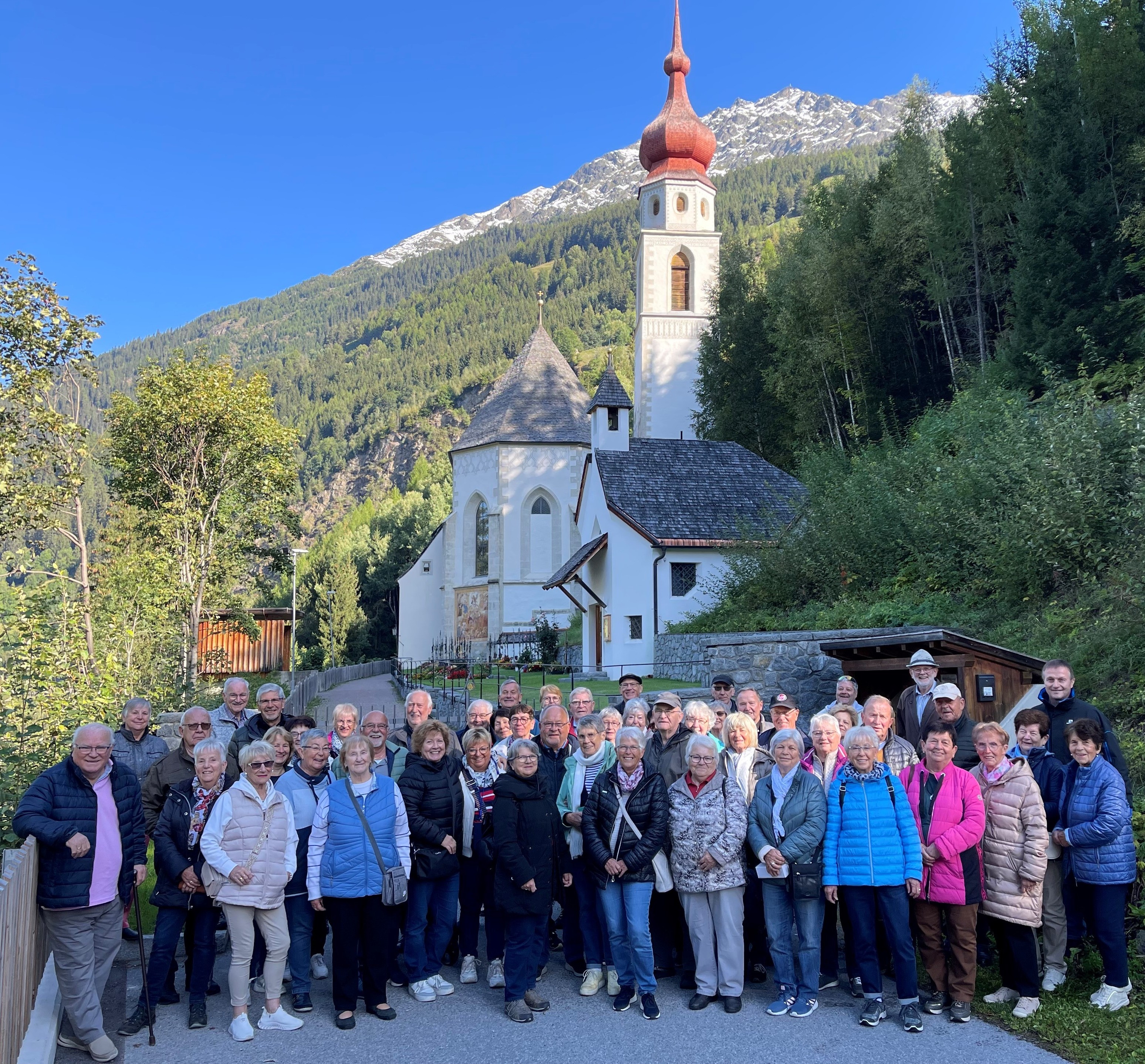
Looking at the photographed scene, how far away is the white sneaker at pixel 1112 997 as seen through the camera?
5.84m

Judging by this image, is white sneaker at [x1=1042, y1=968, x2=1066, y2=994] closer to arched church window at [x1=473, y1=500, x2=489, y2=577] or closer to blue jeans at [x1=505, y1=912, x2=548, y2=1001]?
blue jeans at [x1=505, y1=912, x2=548, y2=1001]

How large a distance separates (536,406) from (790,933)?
3546cm

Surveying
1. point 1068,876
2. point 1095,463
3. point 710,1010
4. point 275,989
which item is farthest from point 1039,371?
point 275,989

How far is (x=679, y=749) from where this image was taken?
7.12 metres

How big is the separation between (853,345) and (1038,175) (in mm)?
8232

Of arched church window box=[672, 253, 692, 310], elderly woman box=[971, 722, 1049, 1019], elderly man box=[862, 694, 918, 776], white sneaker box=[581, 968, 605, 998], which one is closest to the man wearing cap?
elderly man box=[862, 694, 918, 776]

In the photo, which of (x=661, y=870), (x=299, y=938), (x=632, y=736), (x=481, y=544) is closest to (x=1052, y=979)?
(x=661, y=870)

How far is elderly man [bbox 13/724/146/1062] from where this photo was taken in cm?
554

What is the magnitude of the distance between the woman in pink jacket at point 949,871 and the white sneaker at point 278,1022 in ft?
12.5

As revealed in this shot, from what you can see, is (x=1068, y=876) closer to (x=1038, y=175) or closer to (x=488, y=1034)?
(x=488, y=1034)

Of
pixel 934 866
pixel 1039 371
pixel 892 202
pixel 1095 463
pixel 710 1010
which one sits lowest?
pixel 710 1010

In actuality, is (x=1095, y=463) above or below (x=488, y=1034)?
above

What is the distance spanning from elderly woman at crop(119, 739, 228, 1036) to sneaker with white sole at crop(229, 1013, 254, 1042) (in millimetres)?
316

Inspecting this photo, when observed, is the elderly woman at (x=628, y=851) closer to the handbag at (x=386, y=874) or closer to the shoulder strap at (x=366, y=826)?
the handbag at (x=386, y=874)
